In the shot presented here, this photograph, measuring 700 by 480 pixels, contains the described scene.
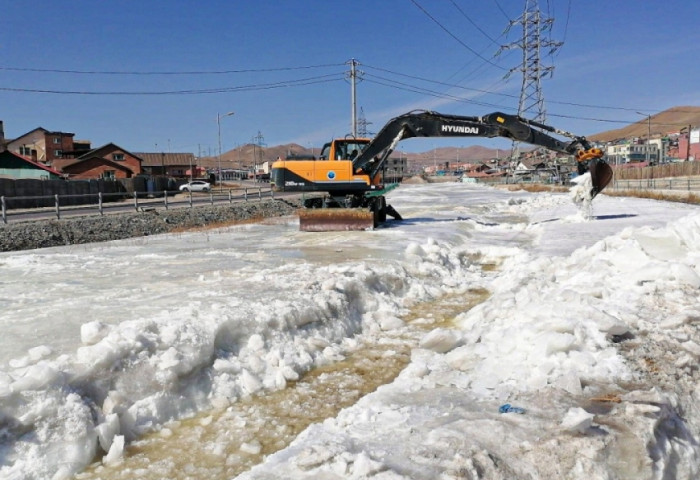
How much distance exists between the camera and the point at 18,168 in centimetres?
4550

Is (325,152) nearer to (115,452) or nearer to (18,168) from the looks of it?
(115,452)

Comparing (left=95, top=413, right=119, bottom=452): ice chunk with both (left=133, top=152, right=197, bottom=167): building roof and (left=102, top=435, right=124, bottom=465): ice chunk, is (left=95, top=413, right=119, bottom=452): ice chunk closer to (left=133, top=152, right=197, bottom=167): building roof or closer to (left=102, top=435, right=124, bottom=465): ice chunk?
(left=102, top=435, right=124, bottom=465): ice chunk

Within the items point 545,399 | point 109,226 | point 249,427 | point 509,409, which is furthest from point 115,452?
point 109,226

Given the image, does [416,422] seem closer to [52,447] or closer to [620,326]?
[620,326]

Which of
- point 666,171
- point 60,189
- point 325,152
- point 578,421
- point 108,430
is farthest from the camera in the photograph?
point 666,171

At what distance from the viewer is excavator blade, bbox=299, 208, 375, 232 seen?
15.6m

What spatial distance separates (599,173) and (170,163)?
3341 inches

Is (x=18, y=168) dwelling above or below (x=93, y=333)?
above

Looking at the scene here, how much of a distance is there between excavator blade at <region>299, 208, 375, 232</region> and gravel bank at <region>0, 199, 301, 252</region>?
7.36 m

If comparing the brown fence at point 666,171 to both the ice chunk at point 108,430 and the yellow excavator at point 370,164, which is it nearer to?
the yellow excavator at point 370,164

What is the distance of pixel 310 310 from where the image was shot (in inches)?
246

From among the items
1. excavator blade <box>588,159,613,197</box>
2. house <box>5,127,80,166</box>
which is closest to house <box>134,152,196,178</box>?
house <box>5,127,80,166</box>

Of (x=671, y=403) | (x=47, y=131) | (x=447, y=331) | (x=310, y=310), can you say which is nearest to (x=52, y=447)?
(x=310, y=310)

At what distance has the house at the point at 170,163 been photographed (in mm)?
85644
